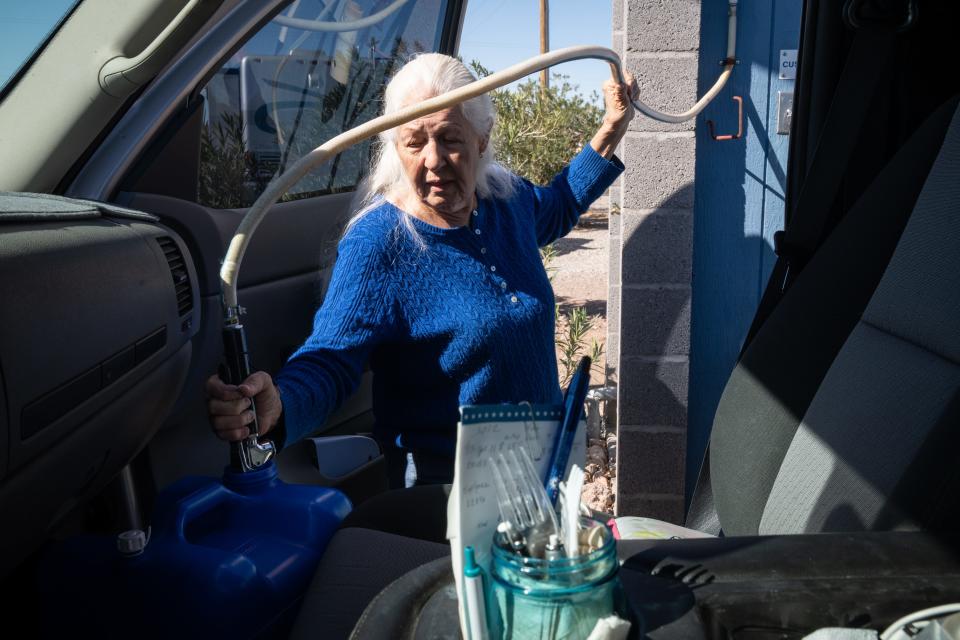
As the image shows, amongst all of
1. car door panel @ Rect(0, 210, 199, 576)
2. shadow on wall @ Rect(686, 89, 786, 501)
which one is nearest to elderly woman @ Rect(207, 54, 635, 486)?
car door panel @ Rect(0, 210, 199, 576)

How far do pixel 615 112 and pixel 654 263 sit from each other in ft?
1.56

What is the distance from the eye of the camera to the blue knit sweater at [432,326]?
1697 mm

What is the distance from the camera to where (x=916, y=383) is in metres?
1.14

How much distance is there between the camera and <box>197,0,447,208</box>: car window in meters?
1.99

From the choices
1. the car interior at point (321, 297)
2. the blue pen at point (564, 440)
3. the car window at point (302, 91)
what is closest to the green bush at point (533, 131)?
the car window at point (302, 91)

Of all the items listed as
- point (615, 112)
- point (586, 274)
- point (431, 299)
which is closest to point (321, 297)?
point (431, 299)

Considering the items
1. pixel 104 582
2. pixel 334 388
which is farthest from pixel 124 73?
pixel 104 582

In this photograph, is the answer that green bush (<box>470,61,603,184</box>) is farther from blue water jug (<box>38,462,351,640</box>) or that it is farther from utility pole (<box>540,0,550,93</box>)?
blue water jug (<box>38,462,351,640</box>)

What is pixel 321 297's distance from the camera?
214cm

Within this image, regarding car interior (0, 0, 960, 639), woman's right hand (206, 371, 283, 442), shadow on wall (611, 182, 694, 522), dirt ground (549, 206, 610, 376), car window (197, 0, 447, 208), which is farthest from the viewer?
dirt ground (549, 206, 610, 376)

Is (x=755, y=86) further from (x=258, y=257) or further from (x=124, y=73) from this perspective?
(x=124, y=73)

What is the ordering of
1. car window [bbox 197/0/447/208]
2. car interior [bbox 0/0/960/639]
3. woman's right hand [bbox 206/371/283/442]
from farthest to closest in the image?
car window [bbox 197/0/447/208], woman's right hand [bbox 206/371/283/442], car interior [bbox 0/0/960/639]

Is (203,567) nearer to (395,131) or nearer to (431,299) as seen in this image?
(431,299)

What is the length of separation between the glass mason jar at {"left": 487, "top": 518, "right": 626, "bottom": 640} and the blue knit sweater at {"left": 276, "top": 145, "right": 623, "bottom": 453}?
101 cm
